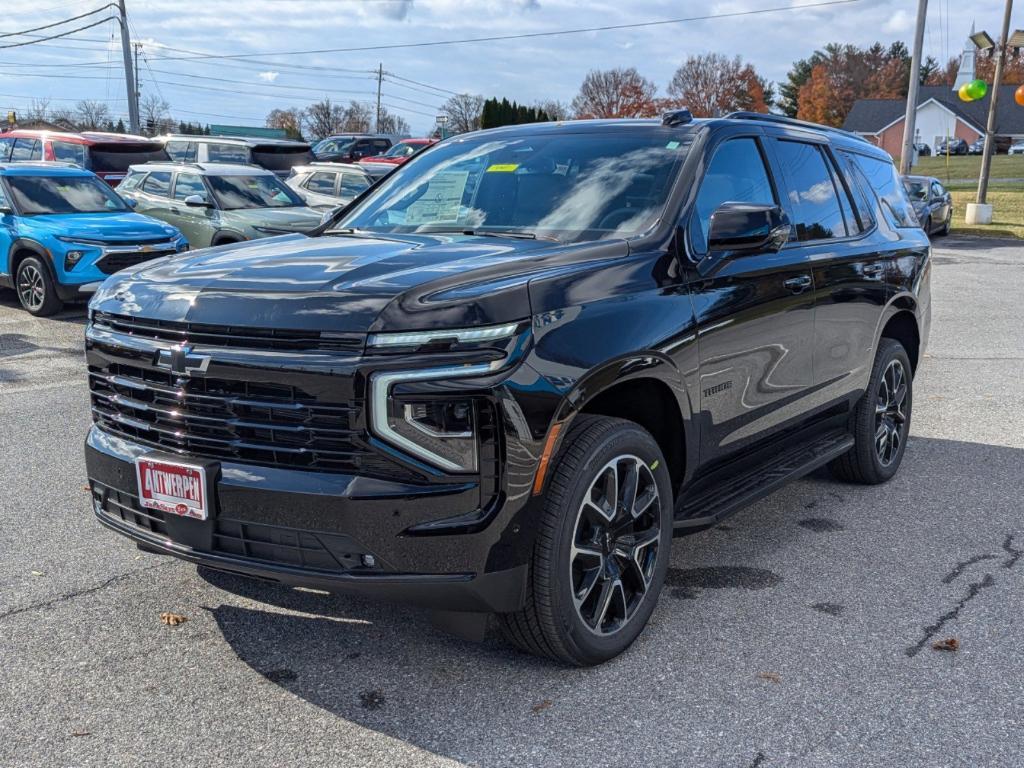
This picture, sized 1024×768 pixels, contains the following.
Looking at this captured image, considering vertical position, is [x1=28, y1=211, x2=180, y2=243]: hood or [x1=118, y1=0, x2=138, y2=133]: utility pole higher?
[x1=118, y1=0, x2=138, y2=133]: utility pole

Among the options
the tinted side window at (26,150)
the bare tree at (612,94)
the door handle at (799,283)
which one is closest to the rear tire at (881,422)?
the door handle at (799,283)

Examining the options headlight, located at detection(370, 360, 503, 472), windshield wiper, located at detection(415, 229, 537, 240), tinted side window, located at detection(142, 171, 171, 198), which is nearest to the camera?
headlight, located at detection(370, 360, 503, 472)

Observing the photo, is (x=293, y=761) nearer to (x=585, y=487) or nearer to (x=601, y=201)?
(x=585, y=487)

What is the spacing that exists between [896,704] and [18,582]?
343 centimetres

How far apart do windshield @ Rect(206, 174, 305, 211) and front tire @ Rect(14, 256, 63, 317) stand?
2897 mm

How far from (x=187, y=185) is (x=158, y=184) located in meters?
0.72

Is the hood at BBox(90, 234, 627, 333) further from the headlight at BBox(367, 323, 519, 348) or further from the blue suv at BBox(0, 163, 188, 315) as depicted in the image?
the blue suv at BBox(0, 163, 188, 315)

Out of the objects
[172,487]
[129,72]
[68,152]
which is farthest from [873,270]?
[129,72]

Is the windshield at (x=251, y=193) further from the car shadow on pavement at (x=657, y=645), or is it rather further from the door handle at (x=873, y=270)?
the car shadow on pavement at (x=657, y=645)

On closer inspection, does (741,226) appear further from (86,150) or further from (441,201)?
(86,150)

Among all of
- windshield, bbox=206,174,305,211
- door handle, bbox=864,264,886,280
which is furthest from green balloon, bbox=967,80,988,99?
door handle, bbox=864,264,886,280

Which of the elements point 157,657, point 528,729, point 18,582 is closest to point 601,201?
point 528,729

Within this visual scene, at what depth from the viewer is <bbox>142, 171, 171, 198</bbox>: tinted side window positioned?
49.0 feet

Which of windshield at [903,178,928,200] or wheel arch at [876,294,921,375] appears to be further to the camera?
windshield at [903,178,928,200]
